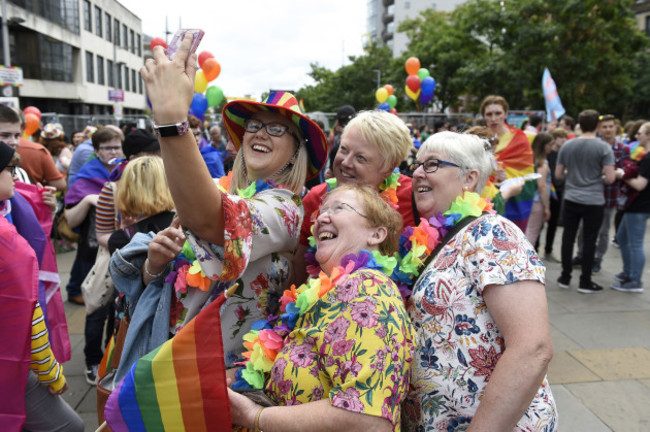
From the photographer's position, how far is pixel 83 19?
34.5m

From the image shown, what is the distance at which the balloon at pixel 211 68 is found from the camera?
9362 millimetres

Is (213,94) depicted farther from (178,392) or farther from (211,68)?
(178,392)

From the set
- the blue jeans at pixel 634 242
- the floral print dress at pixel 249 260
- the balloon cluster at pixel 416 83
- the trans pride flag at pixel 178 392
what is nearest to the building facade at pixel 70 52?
the balloon cluster at pixel 416 83

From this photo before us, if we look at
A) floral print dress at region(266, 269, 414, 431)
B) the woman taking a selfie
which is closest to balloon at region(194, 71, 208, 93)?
the woman taking a selfie

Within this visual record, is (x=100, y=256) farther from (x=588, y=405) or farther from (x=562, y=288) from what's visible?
(x=562, y=288)

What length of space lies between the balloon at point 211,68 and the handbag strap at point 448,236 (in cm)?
863

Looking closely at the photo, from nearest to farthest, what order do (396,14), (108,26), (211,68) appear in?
(211,68)
(108,26)
(396,14)

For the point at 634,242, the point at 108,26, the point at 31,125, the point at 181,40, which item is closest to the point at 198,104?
the point at 31,125

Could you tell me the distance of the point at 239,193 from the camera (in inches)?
71.3

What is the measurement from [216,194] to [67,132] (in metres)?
19.0

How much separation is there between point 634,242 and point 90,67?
130 feet

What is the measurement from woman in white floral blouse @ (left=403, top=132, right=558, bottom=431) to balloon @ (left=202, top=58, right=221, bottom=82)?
338 inches

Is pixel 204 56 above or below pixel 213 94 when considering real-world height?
above

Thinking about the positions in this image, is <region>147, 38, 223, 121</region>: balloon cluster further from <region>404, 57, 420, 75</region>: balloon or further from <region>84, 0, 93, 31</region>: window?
<region>84, 0, 93, 31</region>: window
